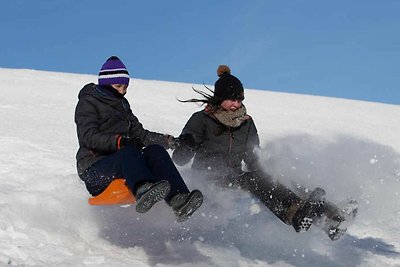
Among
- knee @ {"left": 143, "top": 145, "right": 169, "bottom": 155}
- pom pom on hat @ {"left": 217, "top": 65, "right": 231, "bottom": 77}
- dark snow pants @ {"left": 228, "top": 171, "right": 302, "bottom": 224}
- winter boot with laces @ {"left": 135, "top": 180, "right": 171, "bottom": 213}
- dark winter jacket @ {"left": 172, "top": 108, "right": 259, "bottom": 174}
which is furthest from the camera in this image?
pom pom on hat @ {"left": 217, "top": 65, "right": 231, "bottom": 77}

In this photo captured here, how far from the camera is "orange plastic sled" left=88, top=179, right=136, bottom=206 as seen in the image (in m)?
3.47

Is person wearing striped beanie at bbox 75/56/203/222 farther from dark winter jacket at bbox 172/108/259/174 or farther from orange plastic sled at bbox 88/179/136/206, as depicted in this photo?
dark winter jacket at bbox 172/108/259/174

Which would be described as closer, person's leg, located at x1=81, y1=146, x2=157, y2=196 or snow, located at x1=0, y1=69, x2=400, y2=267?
person's leg, located at x1=81, y1=146, x2=157, y2=196

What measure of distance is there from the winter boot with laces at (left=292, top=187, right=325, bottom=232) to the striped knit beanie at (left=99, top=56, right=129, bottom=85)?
4.98ft

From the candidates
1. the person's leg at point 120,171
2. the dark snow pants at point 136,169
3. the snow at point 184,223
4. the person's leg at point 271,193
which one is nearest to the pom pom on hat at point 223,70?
the snow at point 184,223

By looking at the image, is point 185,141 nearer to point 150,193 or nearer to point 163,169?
point 163,169

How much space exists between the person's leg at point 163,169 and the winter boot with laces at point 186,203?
7 centimetres

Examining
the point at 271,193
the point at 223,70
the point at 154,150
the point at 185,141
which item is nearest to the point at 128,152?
the point at 154,150

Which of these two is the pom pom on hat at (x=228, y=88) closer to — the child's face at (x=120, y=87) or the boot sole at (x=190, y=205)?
the child's face at (x=120, y=87)

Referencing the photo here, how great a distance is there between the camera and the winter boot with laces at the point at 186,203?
10.6 feet

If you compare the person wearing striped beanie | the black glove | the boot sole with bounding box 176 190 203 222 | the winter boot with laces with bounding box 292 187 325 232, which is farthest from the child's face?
the winter boot with laces with bounding box 292 187 325 232

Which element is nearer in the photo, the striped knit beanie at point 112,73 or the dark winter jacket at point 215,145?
the striped knit beanie at point 112,73

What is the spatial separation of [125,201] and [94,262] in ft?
1.33

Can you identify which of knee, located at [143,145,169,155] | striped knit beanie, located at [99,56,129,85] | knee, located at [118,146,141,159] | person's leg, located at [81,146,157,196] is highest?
striped knit beanie, located at [99,56,129,85]
